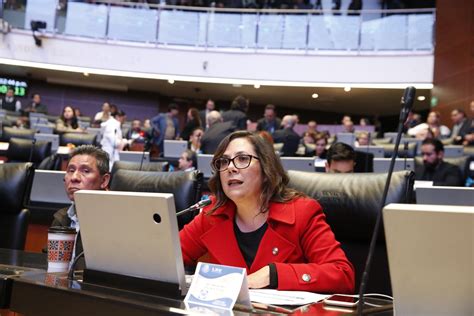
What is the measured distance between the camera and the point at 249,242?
1879mm

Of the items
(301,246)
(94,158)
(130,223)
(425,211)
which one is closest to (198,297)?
(130,223)

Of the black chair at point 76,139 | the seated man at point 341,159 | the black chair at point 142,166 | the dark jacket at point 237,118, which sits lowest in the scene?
the black chair at point 142,166

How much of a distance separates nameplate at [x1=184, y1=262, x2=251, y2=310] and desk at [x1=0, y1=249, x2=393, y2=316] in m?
0.03

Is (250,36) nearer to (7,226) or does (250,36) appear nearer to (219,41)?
(219,41)

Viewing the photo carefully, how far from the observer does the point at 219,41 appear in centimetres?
1227

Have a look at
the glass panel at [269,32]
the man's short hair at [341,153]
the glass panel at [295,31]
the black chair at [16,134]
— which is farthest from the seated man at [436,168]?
the glass panel at [269,32]

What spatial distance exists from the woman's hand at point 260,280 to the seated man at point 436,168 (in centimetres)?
360

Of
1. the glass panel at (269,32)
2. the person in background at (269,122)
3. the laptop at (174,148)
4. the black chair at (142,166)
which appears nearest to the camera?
the black chair at (142,166)

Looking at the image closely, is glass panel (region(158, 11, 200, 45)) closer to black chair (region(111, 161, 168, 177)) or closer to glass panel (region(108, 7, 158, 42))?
glass panel (region(108, 7, 158, 42))

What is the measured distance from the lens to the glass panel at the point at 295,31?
11.9 meters

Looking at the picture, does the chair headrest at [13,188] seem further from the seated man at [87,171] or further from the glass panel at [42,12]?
the glass panel at [42,12]

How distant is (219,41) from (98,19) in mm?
2606

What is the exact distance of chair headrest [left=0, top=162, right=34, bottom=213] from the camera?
7.71ft

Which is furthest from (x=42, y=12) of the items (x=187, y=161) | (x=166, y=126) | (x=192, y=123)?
(x=187, y=161)
